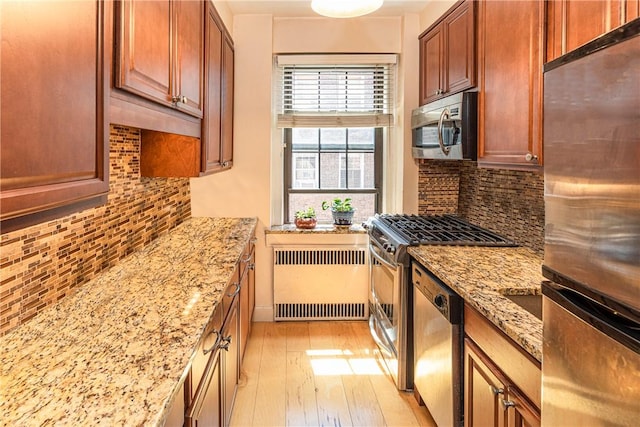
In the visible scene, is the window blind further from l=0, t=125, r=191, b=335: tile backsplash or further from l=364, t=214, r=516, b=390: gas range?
l=0, t=125, r=191, b=335: tile backsplash

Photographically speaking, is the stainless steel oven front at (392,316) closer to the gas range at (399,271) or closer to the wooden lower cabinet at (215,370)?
the gas range at (399,271)

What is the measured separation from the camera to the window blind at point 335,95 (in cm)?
363

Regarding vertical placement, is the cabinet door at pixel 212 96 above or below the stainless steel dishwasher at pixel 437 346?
above

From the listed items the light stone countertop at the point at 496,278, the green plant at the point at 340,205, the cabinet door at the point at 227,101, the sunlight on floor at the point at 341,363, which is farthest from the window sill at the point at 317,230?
the light stone countertop at the point at 496,278

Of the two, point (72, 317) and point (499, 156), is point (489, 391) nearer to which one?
point (499, 156)

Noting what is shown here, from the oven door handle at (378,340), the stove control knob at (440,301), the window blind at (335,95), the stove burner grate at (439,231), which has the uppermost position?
the window blind at (335,95)

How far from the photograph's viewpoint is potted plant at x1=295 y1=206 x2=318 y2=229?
360 centimetres

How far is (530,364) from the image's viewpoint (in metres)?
1.23

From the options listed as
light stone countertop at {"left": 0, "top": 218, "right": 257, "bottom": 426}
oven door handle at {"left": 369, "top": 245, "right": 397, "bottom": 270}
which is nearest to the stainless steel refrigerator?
light stone countertop at {"left": 0, "top": 218, "right": 257, "bottom": 426}

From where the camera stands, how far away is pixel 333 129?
3.79 metres

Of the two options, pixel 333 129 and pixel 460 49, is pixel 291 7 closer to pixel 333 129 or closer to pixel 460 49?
pixel 333 129

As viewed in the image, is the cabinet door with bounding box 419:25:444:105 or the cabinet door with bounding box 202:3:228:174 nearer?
the cabinet door with bounding box 202:3:228:174

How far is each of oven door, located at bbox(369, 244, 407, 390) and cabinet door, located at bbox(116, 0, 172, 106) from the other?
61.9 inches

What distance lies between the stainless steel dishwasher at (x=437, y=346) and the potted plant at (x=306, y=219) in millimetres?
1411
